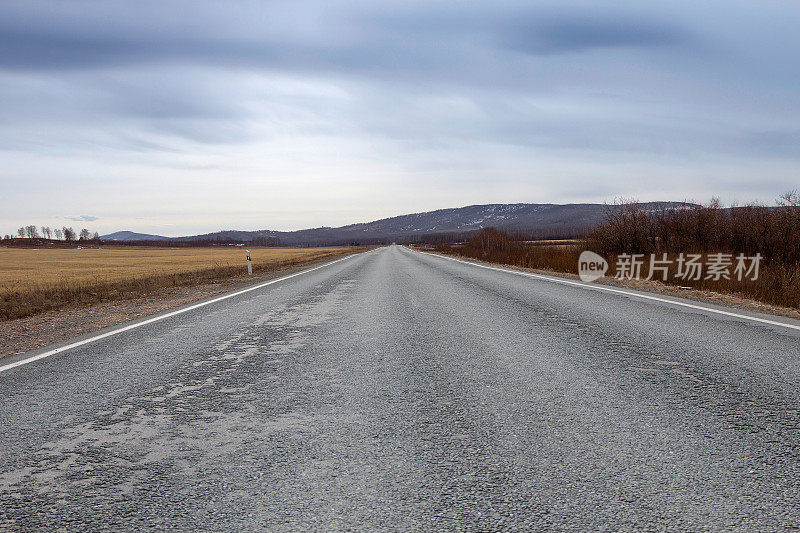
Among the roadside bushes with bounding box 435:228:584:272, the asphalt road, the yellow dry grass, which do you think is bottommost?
the yellow dry grass

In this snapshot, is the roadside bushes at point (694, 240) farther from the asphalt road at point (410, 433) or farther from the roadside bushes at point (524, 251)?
the asphalt road at point (410, 433)

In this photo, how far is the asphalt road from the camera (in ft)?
8.16

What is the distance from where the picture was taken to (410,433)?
3.46 metres

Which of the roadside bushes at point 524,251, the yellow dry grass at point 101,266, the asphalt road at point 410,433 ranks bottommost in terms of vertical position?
the yellow dry grass at point 101,266

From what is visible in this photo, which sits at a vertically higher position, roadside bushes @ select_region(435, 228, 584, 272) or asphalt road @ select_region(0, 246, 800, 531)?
roadside bushes @ select_region(435, 228, 584, 272)

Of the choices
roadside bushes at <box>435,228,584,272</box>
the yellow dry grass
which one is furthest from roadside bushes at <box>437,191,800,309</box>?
the yellow dry grass
